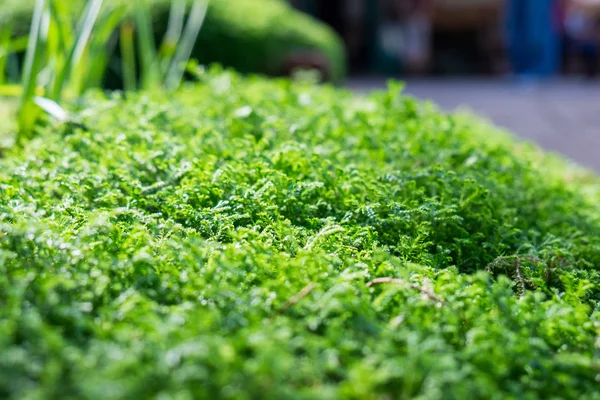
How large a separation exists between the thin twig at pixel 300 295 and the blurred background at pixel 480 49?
7.72 meters

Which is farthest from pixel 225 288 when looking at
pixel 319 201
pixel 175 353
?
pixel 319 201

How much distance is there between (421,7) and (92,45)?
9960 millimetres

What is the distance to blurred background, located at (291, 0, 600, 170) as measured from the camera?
10.1 m

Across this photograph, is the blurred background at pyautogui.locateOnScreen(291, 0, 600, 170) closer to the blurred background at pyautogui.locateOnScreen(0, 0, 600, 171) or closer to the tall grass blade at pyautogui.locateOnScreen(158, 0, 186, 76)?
the blurred background at pyautogui.locateOnScreen(0, 0, 600, 171)

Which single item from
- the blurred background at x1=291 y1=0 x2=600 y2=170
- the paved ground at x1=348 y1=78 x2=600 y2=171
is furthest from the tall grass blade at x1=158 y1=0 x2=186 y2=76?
the blurred background at x1=291 y1=0 x2=600 y2=170

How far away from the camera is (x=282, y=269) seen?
4.33ft

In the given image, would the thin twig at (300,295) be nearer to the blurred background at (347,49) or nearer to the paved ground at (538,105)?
the blurred background at (347,49)

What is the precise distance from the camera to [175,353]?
980 mm

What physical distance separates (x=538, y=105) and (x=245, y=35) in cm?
493

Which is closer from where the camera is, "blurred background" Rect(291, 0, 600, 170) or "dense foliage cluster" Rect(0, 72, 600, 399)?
"dense foliage cluster" Rect(0, 72, 600, 399)

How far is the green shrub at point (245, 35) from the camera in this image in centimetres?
570

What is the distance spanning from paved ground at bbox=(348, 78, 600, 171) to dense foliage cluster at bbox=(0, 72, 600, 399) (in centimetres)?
421

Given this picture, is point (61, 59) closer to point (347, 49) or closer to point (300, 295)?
point (300, 295)

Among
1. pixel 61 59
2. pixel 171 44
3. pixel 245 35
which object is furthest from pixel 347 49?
pixel 61 59
